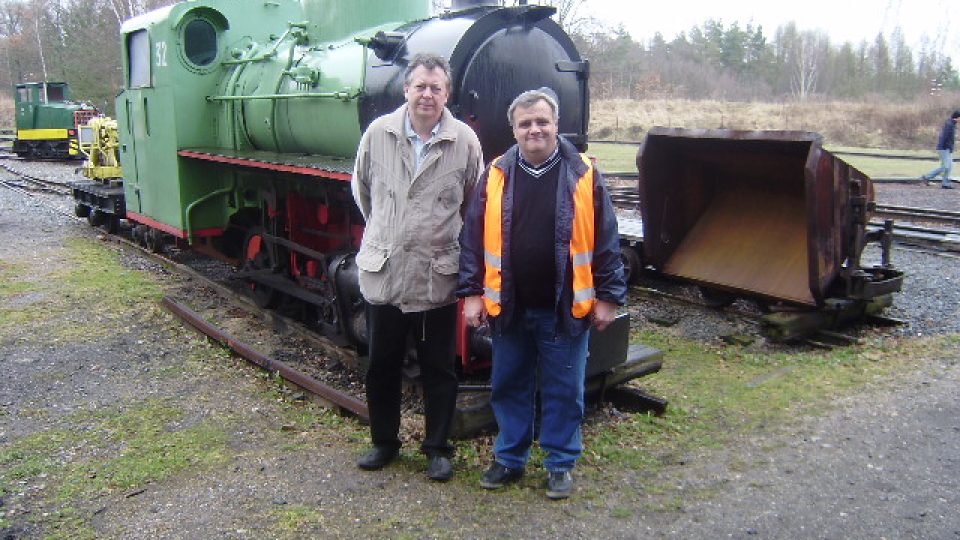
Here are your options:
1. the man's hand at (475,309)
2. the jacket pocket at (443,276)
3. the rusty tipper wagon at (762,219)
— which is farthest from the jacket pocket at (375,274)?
the rusty tipper wagon at (762,219)

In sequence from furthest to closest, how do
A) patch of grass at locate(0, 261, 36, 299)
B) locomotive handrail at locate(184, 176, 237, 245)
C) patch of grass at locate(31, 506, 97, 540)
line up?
patch of grass at locate(0, 261, 36, 299), locomotive handrail at locate(184, 176, 237, 245), patch of grass at locate(31, 506, 97, 540)

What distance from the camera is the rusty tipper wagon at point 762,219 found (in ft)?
18.6

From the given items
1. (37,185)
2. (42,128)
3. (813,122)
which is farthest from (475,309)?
(813,122)

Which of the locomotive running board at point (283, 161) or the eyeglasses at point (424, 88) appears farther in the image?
the locomotive running board at point (283, 161)

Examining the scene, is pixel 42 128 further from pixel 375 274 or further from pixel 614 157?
pixel 375 274

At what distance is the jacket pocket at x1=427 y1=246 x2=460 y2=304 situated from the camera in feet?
11.4

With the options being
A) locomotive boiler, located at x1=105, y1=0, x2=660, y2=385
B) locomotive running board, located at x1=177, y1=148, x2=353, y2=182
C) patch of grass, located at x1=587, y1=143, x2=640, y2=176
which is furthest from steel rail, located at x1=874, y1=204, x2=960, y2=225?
locomotive running board, located at x1=177, y1=148, x2=353, y2=182

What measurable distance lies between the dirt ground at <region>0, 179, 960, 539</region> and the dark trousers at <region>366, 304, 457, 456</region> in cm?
21

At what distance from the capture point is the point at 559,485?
3.55 meters

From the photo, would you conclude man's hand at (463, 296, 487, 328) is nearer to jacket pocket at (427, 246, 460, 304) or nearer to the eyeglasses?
jacket pocket at (427, 246, 460, 304)

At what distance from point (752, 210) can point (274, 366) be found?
14.1ft

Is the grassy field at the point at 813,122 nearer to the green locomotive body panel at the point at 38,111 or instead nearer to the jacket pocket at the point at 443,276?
the green locomotive body panel at the point at 38,111

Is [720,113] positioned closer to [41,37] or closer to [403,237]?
[403,237]

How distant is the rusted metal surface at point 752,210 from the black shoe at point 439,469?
10.9 feet
